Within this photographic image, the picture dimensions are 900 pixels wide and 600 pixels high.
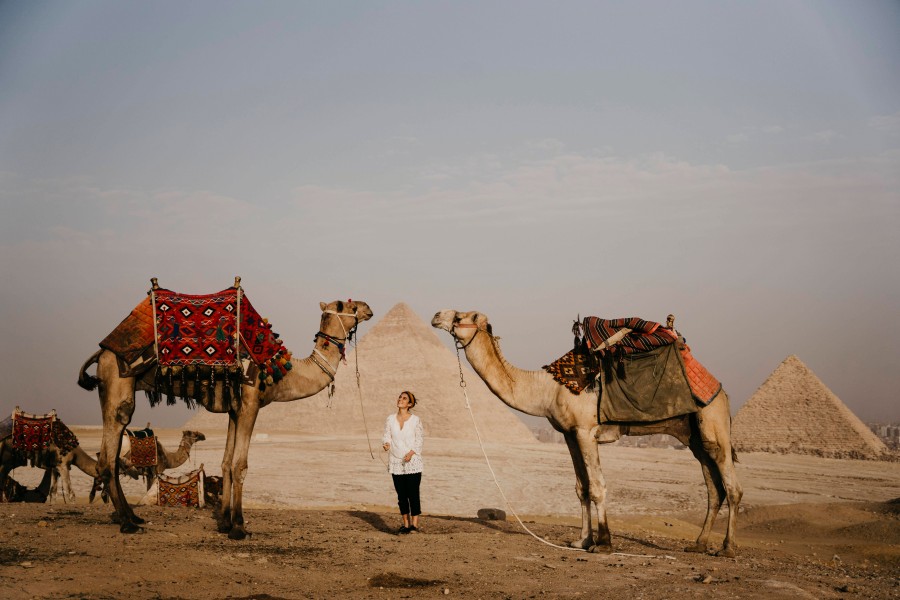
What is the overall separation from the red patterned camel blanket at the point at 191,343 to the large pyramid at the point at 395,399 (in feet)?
169

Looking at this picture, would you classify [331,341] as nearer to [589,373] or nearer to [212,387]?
[212,387]

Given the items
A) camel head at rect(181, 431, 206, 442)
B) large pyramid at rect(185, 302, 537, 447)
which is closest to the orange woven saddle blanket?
camel head at rect(181, 431, 206, 442)

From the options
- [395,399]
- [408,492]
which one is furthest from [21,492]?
[395,399]

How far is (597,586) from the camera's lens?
8242mm

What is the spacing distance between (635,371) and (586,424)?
86cm

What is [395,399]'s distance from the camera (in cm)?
7244

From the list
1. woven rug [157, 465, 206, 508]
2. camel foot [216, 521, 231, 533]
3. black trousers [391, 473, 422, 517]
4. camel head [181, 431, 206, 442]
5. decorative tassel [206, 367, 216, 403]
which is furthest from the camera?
camel head [181, 431, 206, 442]

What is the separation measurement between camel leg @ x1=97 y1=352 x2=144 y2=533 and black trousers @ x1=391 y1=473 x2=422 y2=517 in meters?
2.97

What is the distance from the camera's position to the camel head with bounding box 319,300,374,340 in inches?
448

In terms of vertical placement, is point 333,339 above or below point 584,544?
above

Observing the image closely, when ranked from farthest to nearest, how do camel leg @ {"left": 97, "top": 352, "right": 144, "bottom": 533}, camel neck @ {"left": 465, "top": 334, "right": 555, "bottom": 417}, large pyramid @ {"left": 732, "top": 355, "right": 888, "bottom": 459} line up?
large pyramid @ {"left": 732, "top": 355, "right": 888, "bottom": 459} < camel neck @ {"left": 465, "top": 334, "right": 555, "bottom": 417} < camel leg @ {"left": 97, "top": 352, "right": 144, "bottom": 533}

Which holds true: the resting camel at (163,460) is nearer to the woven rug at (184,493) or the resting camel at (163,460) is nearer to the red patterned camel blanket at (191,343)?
the woven rug at (184,493)

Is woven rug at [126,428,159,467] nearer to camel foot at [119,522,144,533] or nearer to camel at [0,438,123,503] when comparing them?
camel at [0,438,123,503]

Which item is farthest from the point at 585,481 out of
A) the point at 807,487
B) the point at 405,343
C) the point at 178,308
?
the point at 405,343
